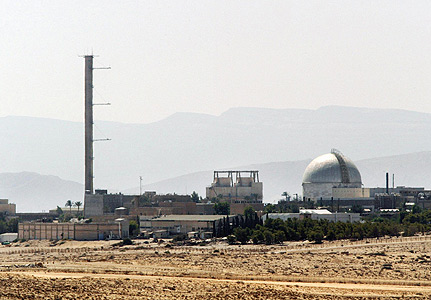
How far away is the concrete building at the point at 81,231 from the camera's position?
132375 mm

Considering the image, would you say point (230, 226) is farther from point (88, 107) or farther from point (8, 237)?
point (88, 107)

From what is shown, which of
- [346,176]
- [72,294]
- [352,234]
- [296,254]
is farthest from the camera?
[346,176]

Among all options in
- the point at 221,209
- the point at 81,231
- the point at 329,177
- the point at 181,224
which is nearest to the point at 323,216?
the point at 181,224

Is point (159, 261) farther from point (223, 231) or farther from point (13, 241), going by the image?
point (13, 241)

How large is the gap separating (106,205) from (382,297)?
5188 inches

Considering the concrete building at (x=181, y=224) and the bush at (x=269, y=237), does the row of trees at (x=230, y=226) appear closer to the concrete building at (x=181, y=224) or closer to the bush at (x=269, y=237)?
the concrete building at (x=181, y=224)

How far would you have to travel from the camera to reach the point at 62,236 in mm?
133500

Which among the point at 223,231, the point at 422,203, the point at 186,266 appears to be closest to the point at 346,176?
the point at 422,203

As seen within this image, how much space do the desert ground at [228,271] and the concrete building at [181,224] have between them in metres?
25.2

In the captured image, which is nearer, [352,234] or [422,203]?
[352,234]

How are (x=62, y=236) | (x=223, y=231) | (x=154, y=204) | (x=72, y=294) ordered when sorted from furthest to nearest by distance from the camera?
1. (x=154, y=204)
2. (x=62, y=236)
3. (x=223, y=231)
4. (x=72, y=294)

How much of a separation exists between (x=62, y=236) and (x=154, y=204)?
47.8m

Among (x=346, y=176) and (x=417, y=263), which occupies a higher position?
(x=346, y=176)

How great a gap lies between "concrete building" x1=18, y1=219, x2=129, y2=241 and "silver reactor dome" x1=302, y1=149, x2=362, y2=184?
68.1 metres
